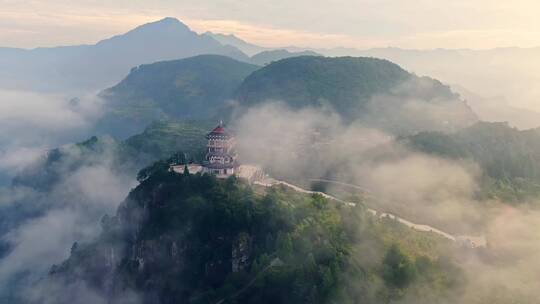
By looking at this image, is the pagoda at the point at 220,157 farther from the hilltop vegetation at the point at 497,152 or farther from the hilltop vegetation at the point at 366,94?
the hilltop vegetation at the point at 366,94

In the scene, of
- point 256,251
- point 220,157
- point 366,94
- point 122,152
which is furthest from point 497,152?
point 122,152

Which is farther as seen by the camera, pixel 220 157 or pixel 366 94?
pixel 366 94

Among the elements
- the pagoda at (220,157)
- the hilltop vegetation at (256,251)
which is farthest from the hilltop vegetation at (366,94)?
the hilltop vegetation at (256,251)

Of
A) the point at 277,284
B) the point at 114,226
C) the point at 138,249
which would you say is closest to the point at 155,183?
the point at 138,249

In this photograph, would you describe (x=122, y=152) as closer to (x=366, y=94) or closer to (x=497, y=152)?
(x=366, y=94)

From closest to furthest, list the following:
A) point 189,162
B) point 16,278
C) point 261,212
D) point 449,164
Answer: point 261,212, point 189,162, point 449,164, point 16,278

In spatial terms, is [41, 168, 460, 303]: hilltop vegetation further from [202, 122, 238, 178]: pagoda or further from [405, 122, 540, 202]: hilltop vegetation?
[405, 122, 540, 202]: hilltop vegetation

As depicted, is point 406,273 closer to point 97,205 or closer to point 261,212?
point 261,212

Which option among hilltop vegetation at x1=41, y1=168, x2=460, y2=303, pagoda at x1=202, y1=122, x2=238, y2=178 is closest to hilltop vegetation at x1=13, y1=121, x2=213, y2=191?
pagoda at x1=202, y1=122, x2=238, y2=178
